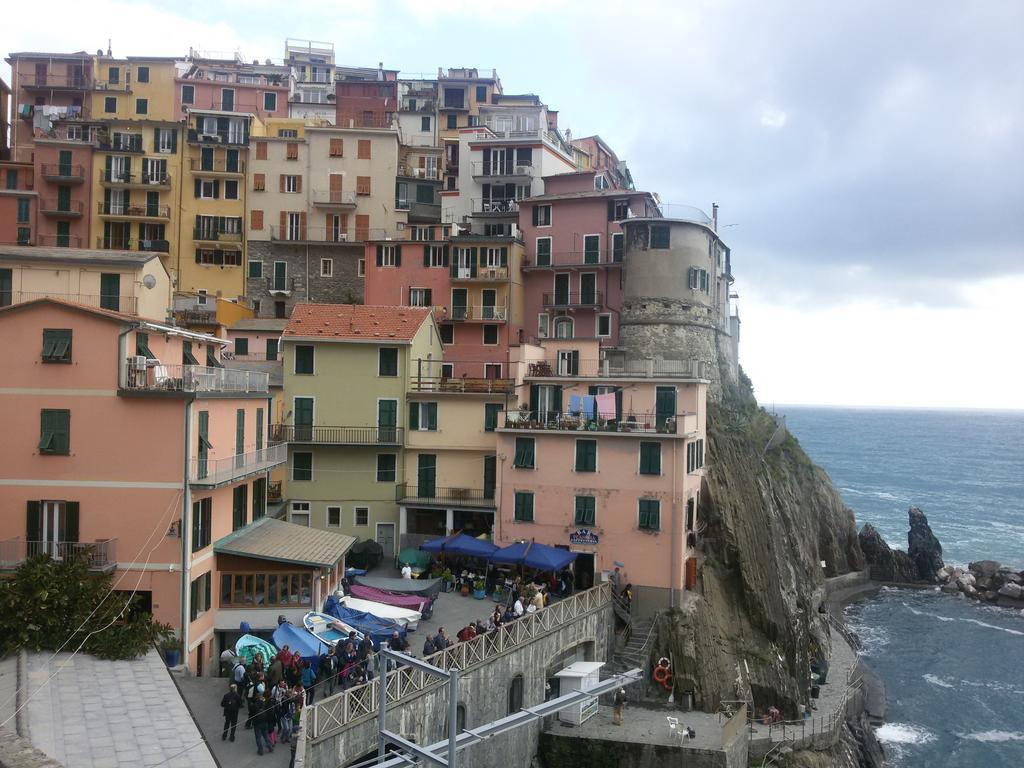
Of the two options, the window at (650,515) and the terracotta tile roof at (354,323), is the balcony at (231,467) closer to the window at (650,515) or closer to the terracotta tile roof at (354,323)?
the terracotta tile roof at (354,323)

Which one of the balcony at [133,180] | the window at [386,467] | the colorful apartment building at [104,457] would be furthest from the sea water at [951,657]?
the balcony at [133,180]

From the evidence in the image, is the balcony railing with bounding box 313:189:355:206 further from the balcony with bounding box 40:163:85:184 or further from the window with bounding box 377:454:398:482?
the window with bounding box 377:454:398:482

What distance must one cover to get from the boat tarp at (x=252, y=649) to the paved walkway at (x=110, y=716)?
2621 mm

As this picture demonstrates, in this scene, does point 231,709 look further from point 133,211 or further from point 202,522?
point 133,211

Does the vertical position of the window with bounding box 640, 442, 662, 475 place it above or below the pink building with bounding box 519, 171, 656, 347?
below

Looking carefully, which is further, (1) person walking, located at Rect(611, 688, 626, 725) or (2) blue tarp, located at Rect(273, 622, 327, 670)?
(1) person walking, located at Rect(611, 688, 626, 725)

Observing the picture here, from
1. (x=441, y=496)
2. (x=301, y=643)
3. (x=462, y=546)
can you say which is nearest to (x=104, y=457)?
(x=301, y=643)

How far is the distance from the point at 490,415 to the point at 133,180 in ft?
112

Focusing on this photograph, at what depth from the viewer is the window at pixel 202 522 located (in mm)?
27266

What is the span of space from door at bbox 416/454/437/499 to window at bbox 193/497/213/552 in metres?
16.4

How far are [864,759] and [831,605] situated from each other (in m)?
23.9

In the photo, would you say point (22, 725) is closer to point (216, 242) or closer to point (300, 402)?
point (300, 402)

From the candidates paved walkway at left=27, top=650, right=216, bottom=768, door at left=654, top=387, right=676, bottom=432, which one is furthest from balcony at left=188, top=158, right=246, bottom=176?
paved walkway at left=27, top=650, right=216, bottom=768

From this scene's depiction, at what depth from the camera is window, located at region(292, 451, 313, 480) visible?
44031 millimetres
